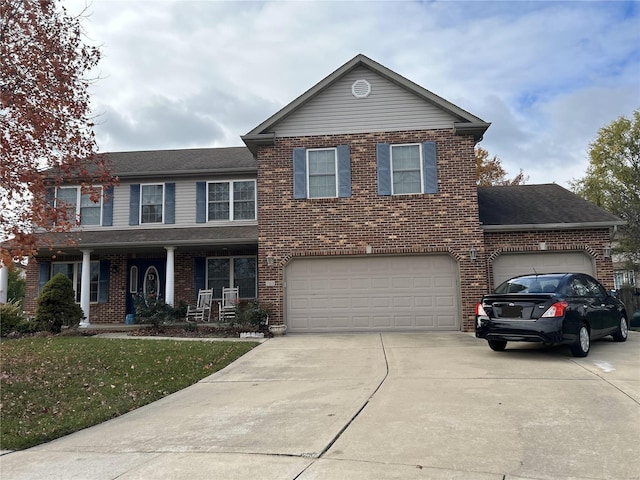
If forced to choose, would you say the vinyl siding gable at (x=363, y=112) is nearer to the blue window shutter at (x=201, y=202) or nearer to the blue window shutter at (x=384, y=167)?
Answer: the blue window shutter at (x=384, y=167)

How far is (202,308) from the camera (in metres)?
15.4

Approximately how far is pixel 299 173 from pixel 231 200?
4.15m

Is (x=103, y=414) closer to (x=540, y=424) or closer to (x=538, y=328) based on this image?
(x=540, y=424)

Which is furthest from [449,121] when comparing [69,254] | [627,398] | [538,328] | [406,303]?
[69,254]

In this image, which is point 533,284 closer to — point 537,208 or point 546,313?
point 546,313

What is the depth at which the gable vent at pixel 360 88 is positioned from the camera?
13500mm

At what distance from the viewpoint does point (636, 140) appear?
2422cm

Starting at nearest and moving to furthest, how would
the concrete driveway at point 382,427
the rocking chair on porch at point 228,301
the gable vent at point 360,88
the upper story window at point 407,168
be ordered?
the concrete driveway at point 382,427
the upper story window at point 407,168
the gable vent at point 360,88
the rocking chair on porch at point 228,301

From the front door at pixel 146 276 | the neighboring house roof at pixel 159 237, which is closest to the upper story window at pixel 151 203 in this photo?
the neighboring house roof at pixel 159 237

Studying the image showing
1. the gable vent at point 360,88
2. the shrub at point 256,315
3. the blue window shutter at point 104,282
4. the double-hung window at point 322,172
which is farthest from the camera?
the blue window shutter at point 104,282

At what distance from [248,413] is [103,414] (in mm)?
2072

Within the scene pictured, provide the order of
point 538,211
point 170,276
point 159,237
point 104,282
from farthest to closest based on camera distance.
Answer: point 104,282
point 159,237
point 170,276
point 538,211

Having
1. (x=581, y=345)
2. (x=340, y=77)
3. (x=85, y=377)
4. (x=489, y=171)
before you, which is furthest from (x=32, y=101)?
(x=489, y=171)

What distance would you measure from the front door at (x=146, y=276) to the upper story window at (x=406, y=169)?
8867mm
